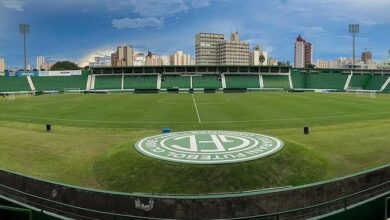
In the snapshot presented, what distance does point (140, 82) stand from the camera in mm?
120812

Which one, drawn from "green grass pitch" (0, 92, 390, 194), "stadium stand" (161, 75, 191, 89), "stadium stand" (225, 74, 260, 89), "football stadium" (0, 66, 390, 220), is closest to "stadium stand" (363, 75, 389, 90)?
"stadium stand" (225, 74, 260, 89)

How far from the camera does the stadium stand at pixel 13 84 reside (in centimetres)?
10769

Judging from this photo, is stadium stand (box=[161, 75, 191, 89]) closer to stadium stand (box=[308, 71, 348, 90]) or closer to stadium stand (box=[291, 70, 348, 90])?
stadium stand (box=[291, 70, 348, 90])

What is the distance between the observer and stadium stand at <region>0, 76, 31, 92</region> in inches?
4240

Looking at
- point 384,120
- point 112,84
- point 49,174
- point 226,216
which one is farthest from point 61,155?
point 112,84

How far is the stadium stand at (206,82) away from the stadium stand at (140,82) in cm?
1252

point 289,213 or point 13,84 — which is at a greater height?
point 13,84

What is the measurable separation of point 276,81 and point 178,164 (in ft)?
355

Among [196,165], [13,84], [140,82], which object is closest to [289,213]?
[196,165]

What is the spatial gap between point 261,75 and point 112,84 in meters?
47.1

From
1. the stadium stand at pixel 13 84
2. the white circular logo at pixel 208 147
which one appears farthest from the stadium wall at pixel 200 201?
the stadium stand at pixel 13 84

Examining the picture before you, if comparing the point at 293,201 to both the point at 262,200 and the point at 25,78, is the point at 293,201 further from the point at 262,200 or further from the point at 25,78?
the point at 25,78

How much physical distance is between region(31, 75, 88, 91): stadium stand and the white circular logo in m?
97.4

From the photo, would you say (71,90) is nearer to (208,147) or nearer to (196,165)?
(208,147)
